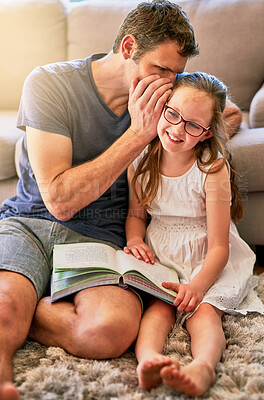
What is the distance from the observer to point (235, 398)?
0.93 m

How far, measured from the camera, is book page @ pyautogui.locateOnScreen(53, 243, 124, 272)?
49.6 inches

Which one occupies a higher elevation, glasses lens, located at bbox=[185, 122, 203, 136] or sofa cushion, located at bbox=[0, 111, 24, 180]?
glasses lens, located at bbox=[185, 122, 203, 136]

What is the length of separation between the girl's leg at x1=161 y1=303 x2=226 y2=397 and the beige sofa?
624 mm

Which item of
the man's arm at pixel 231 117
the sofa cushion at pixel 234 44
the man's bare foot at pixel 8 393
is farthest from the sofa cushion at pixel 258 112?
the man's bare foot at pixel 8 393

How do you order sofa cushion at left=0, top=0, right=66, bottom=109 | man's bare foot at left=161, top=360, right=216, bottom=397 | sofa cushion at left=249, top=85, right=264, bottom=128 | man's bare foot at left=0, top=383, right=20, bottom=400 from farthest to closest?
sofa cushion at left=0, top=0, right=66, bottom=109 < sofa cushion at left=249, top=85, right=264, bottom=128 < man's bare foot at left=161, top=360, right=216, bottom=397 < man's bare foot at left=0, top=383, right=20, bottom=400

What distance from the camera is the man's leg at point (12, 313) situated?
104cm

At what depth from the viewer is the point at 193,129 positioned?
1.34 meters

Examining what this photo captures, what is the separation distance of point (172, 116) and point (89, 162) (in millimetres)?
282

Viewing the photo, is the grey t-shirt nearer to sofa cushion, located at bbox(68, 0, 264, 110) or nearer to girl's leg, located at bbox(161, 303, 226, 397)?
girl's leg, located at bbox(161, 303, 226, 397)

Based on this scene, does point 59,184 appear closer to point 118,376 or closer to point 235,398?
point 118,376

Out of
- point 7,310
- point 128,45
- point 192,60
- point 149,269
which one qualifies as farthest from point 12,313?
point 192,60

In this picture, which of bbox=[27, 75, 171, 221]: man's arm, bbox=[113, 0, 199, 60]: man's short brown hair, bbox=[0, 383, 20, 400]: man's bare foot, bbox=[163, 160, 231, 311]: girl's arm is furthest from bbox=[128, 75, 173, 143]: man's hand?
bbox=[0, 383, 20, 400]: man's bare foot

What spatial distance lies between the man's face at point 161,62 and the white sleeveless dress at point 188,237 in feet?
0.97

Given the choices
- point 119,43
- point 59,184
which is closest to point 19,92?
point 119,43
